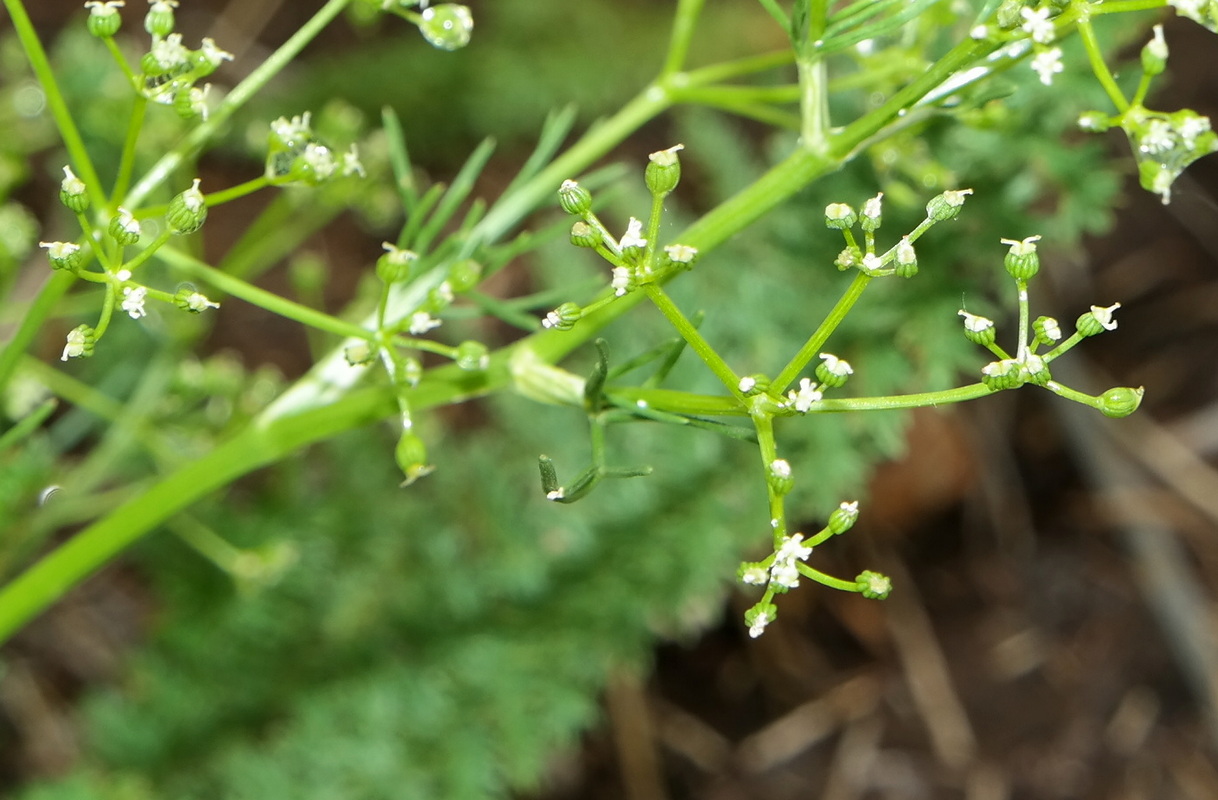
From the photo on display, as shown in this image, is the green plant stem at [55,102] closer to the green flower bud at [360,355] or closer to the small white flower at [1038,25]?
the green flower bud at [360,355]

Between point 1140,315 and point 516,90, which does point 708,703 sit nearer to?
point 1140,315

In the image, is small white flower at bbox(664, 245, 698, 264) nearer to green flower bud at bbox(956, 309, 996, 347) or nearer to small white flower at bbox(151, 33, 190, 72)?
green flower bud at bbox(956, 309, 996, 347)

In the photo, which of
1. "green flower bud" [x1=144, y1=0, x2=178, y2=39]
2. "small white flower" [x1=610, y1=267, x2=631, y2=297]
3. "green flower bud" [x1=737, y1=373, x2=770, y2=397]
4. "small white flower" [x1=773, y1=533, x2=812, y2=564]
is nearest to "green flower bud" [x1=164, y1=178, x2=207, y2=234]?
"green flower bud" [x1=144, y1=0, x2=178, y2=39]

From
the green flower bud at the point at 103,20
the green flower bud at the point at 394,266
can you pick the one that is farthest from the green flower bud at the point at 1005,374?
the green flower bud at the point at 103,20

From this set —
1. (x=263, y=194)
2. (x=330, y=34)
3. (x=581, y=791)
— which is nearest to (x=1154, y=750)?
(x=581, y=791)

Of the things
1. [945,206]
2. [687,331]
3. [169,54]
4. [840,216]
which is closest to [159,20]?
[169,54]

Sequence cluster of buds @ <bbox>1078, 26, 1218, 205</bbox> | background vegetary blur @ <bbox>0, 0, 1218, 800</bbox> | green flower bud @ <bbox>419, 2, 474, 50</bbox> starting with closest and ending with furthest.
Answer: cluster of buds @ <bbox>1078, 26, 1218, 205</bbox> → green flower bud @ <bbox>419, 2, 474, 50</bbox> → background vegetary blur @ <bbox>0, 0, 1218, 800</bbox>
